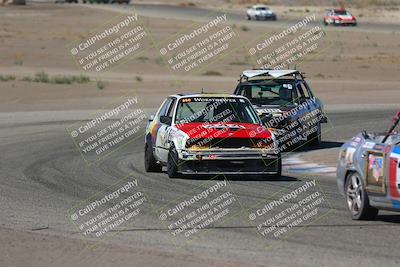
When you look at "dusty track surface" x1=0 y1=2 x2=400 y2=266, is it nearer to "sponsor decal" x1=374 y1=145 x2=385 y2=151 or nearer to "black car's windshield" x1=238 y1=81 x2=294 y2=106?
"sponsor decal" x1=374 y1=145 x2=385 y2=151

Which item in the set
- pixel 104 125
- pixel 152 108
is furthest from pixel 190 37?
pixel 104 125

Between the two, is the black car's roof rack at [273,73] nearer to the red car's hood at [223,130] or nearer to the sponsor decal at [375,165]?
the red car's hood at [223,130]

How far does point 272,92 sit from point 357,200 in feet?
38.2

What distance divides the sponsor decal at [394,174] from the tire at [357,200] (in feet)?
1.86

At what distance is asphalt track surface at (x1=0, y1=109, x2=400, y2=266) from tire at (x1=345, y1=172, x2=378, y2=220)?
106mm

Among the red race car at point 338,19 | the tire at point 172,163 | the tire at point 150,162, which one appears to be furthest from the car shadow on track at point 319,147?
the red race car at point 338,19

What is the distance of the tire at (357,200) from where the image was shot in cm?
1327

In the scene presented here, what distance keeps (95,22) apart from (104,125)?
53.8 m

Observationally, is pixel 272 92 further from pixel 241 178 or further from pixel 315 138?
pixel 241 178

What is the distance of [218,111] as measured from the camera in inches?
764

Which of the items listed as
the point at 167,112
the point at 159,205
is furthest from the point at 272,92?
the point at 159,205

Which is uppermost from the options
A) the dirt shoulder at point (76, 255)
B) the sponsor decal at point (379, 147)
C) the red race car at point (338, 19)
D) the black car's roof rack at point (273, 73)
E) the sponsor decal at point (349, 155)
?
the dirt shoulder at point (76, 255)

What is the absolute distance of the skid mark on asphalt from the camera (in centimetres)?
2049

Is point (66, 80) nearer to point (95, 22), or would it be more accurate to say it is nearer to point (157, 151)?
point (157, 151)
